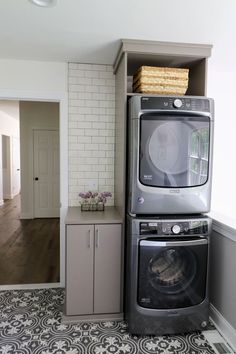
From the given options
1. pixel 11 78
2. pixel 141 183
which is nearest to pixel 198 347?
pixel 141 183

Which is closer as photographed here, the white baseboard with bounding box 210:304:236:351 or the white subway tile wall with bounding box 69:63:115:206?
the white baseboard with bounding box 210:304:236:351

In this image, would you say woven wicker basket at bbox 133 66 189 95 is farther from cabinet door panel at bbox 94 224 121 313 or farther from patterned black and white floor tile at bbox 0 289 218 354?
patterned black and white floor tile at bbox 0 289 218 354

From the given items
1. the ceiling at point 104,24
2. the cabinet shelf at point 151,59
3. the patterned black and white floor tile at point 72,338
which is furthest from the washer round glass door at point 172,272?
the ceiling at point 104,24

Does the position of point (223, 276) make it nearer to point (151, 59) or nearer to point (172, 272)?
point (172, 272)

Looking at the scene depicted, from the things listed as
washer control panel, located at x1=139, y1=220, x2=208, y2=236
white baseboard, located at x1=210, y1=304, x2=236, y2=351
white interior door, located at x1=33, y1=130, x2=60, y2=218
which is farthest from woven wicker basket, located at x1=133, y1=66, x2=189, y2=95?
white interior door, located at x1=33, y1=130, x2=60, y2=218

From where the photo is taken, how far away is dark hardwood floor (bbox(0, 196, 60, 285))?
10.5 feet

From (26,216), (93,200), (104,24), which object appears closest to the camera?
(104,24)

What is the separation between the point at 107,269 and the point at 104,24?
1.96 m

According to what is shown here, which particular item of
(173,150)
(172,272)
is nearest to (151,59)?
(173,150)

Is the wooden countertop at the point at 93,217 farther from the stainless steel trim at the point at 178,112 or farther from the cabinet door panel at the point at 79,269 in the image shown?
the stainless steel trim at the point at 178,112

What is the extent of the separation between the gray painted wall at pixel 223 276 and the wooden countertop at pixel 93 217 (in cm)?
87

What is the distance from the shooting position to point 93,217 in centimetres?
237

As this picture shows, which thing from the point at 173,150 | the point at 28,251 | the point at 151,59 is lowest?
the point at 28,251

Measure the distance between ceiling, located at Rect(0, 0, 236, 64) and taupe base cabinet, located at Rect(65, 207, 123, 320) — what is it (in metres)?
1.52
